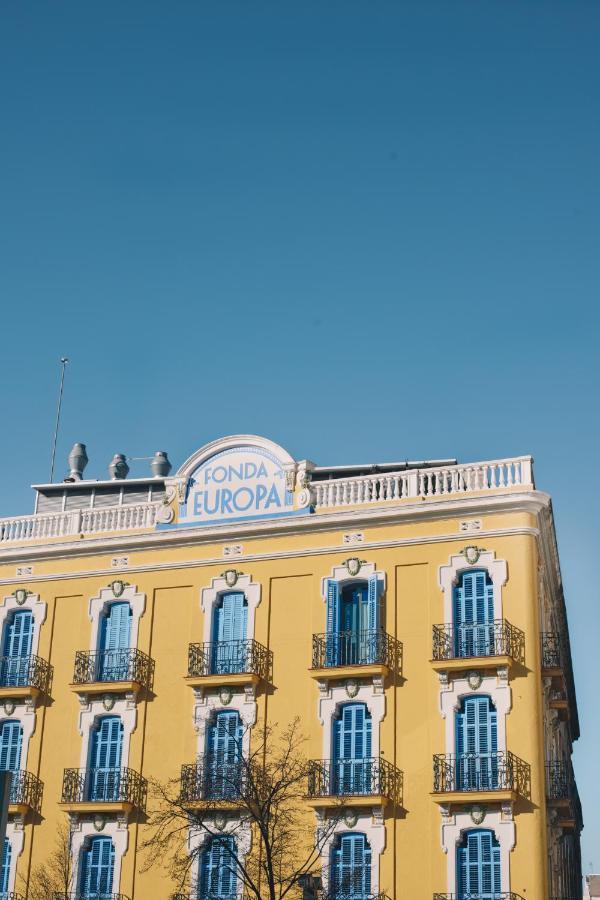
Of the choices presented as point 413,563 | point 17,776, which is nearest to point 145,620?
point 17,776

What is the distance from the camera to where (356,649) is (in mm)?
35031

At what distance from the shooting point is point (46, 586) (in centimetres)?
4019

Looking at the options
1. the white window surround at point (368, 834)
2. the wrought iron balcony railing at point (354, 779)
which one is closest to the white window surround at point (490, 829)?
the wrought iron balcony railing at point (354, 779)

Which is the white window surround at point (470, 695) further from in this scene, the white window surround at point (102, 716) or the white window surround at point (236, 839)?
the white window surround at point (102, 716)

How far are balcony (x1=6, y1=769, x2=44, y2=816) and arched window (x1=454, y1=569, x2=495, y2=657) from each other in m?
13.6

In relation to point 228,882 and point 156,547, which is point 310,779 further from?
point 156,547

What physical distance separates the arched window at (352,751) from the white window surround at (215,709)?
2605 millimetres

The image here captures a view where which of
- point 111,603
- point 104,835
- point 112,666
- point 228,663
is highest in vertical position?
point 111,603

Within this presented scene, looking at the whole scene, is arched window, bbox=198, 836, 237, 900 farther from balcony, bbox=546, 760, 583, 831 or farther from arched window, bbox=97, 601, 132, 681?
balcony, bbox=546, 760, 583, 831

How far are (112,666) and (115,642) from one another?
38.2 inches

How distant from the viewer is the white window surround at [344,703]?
1340 inches

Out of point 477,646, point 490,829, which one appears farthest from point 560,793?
point 477,646

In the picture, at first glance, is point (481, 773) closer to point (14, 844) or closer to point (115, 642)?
point (115, 642)

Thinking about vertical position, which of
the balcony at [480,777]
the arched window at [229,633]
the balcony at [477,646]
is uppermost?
the arched window at [229,633]
